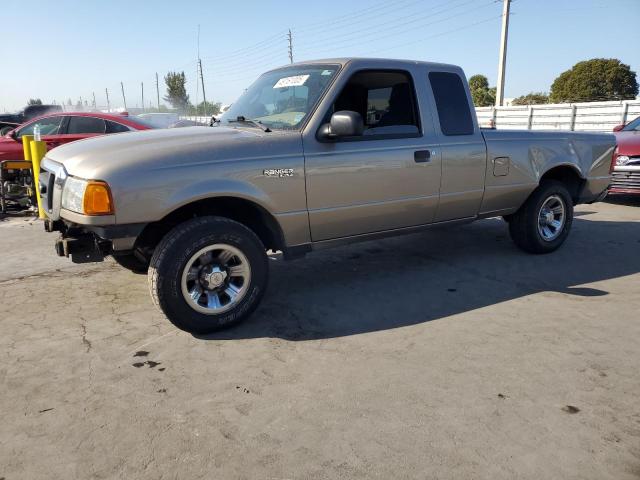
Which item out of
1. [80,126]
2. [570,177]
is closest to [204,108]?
[80,126]

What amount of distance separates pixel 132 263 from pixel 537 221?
13.4 feet

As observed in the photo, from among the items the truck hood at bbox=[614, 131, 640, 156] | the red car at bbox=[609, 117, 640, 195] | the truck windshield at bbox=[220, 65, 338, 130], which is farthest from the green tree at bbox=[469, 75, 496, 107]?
the truck windshield at bbox=[220, 65, 338, 130]

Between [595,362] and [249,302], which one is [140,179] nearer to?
[249,302]

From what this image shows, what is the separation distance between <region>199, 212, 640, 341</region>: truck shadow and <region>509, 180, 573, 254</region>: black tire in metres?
0.12

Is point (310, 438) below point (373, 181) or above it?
below

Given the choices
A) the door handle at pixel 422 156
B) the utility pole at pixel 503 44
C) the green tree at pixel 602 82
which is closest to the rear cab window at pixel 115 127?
the door handle at pixel 422 156

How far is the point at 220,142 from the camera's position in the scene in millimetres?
3504

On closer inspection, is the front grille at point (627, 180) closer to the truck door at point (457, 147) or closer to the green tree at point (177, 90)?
the truck door at point (457, 147)

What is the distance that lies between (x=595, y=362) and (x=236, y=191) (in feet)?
8.38

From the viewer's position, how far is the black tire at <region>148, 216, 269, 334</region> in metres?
3.28

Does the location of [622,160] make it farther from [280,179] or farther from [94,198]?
[94,198]

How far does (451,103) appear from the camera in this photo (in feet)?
15.2

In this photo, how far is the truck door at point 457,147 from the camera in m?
4.50

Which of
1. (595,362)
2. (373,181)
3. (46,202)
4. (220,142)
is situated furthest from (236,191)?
(595,362)
